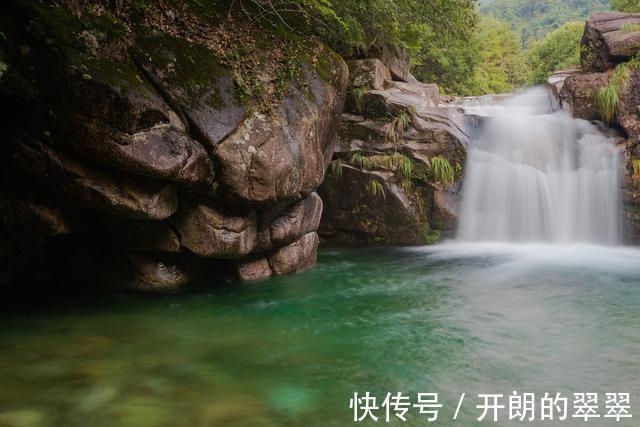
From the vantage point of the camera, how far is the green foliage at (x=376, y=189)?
10680 millimetres

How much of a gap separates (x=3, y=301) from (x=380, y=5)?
Result: 8.21 m

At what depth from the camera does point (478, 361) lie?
4711 millimetres

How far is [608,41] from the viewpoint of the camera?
477 inches

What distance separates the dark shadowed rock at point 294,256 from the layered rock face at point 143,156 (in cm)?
3

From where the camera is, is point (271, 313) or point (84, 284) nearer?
point (271, 313)

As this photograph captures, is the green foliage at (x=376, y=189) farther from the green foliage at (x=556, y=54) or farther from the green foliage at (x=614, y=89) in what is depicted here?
the green foliage at (x=556, y=54)

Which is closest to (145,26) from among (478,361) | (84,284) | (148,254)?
(148,254)

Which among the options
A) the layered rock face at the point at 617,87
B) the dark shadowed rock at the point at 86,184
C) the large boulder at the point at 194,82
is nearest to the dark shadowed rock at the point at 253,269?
the dark shadowed rock at the point at 86,184

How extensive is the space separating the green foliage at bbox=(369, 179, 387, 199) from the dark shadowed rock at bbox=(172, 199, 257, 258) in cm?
423

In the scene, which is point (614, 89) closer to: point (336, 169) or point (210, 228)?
point (336, 169)

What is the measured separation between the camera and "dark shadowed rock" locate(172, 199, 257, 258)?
6816mm

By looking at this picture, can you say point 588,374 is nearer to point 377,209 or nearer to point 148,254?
point 148,254

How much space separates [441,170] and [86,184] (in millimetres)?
7689

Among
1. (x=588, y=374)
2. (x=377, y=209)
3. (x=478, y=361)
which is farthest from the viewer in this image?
(x=377, y=209)
